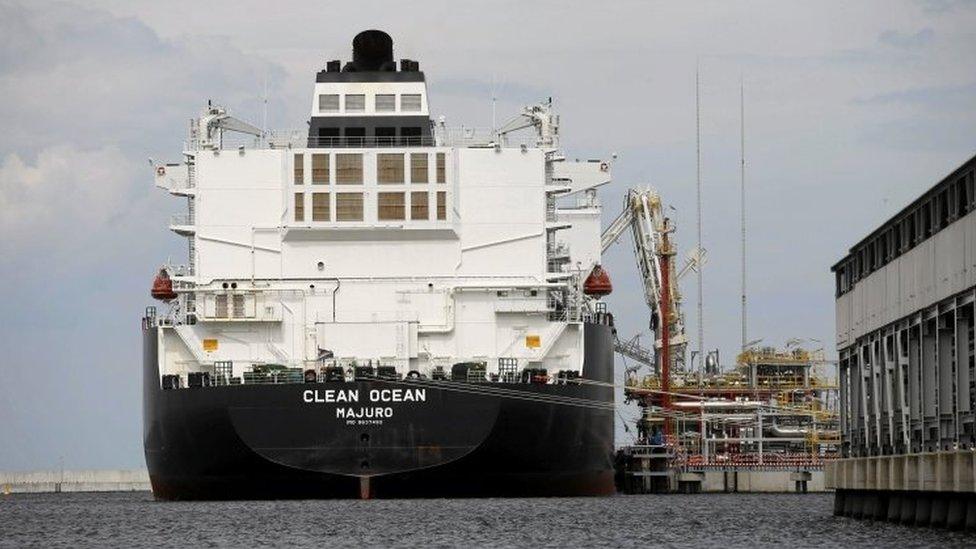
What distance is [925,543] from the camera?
122 ft

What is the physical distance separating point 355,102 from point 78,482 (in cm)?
6353

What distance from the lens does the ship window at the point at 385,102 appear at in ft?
221

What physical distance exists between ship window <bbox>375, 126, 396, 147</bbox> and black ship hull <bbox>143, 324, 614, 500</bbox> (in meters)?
10.4

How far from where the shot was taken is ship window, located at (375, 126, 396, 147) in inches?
2621

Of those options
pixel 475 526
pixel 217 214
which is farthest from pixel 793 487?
pixel 475 526

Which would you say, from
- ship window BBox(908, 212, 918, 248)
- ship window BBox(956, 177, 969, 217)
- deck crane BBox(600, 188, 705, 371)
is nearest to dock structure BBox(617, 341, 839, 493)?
deck crane BBox(600, 188, 705, 371)

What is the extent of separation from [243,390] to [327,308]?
17.4ft

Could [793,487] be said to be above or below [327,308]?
below

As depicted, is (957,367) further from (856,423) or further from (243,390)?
(243,390)

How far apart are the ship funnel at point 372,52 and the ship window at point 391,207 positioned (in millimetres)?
5785

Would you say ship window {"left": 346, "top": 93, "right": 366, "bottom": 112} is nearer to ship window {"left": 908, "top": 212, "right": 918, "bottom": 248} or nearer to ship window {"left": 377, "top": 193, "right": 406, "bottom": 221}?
ship window {"left": 377, "top": 193, "right": 406, "bottom": 221}

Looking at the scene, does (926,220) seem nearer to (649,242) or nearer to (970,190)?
(970,190)

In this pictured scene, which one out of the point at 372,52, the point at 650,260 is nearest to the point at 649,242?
the point at 650,260

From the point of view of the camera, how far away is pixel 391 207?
6431 cm
